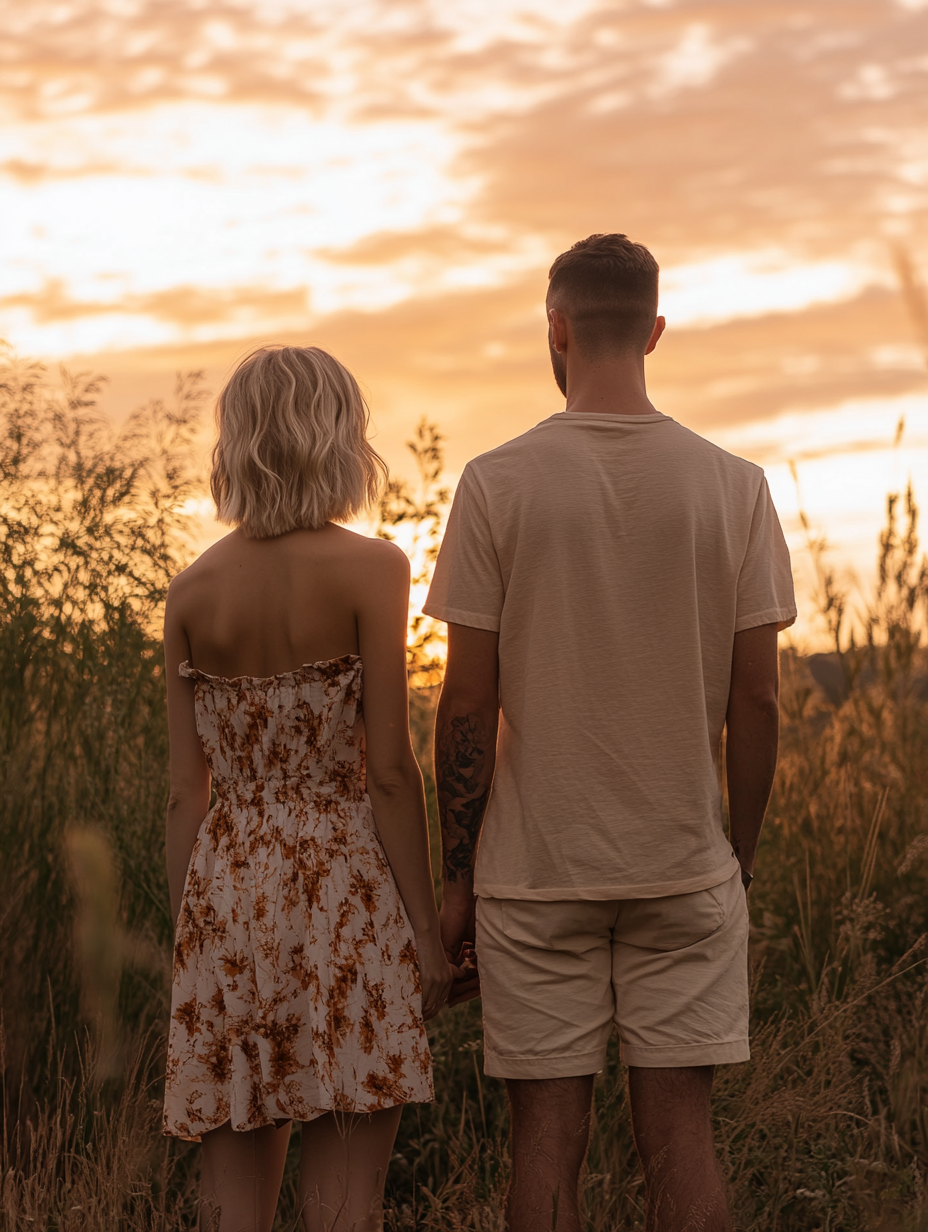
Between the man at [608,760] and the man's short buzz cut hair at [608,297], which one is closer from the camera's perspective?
the man at [608,760]

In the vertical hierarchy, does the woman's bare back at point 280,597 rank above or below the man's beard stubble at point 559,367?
below

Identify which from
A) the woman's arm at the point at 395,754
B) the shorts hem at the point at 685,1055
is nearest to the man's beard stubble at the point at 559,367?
the woman's arm at the point at 395,754

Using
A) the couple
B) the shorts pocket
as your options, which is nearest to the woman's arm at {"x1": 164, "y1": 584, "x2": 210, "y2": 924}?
the couple

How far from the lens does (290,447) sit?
2.48m

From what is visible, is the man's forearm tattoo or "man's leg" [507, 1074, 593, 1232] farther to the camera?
the man's forearm tattoo

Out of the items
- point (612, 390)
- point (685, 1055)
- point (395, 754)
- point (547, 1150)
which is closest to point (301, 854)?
point (395, 754)

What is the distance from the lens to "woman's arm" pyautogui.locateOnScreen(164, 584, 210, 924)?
2576 mm

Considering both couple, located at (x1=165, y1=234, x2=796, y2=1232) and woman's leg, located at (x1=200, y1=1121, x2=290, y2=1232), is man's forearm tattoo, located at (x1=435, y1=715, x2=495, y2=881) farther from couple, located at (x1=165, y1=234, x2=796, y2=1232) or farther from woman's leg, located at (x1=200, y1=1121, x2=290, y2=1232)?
woman's leg, located at (x1=200, y1=1121, x2=290, y2=1232)

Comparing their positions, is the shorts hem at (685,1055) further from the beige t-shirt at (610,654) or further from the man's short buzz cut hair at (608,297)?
the man's short buzz cut hair at (608,297)

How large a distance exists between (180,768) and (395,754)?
1.64 feet

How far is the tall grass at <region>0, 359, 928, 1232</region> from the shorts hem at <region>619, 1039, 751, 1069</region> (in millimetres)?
456

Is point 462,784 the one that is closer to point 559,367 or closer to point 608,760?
point 608,760

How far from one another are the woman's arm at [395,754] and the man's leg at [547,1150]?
29 cm

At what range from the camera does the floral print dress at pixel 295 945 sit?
2.43 meters
